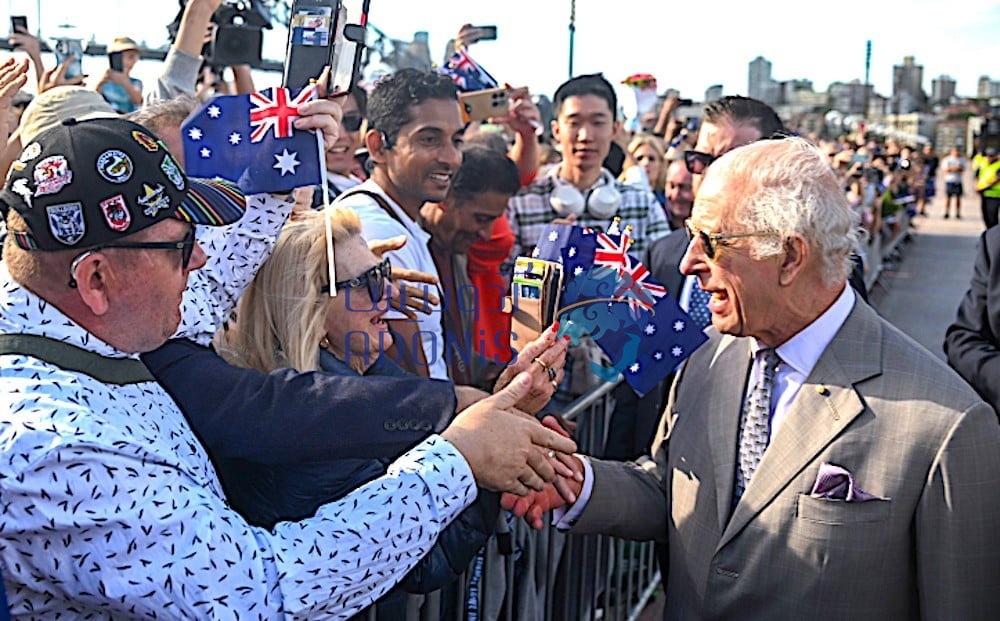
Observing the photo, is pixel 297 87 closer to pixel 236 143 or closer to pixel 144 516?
pixel 236 143

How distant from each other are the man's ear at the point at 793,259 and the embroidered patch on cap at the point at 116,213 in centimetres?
154

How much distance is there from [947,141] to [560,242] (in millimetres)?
90350

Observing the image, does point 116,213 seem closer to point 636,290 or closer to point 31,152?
point 31,152

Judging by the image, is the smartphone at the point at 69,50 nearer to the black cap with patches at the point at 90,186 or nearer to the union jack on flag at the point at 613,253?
the union jack on flag at the point at 613,253

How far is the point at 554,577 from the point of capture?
135 inches

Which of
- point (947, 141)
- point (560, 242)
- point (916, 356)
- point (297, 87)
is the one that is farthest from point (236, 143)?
point (947, 141)

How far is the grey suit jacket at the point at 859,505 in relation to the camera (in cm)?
222

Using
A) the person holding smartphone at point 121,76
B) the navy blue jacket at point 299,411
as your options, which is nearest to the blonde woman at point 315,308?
the navy blue jacket at point 299,411

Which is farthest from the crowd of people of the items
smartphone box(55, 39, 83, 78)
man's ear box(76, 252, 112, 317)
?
smartphone box(55, 39, 83, 78)

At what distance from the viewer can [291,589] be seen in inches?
64.7

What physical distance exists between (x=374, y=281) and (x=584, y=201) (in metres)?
2.65

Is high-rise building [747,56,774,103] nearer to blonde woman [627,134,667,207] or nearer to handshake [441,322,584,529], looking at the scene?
blonde woman [627,134,667,207]

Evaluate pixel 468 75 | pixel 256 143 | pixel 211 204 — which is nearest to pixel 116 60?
pixel 468 75

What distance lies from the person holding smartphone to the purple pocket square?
234 inches
